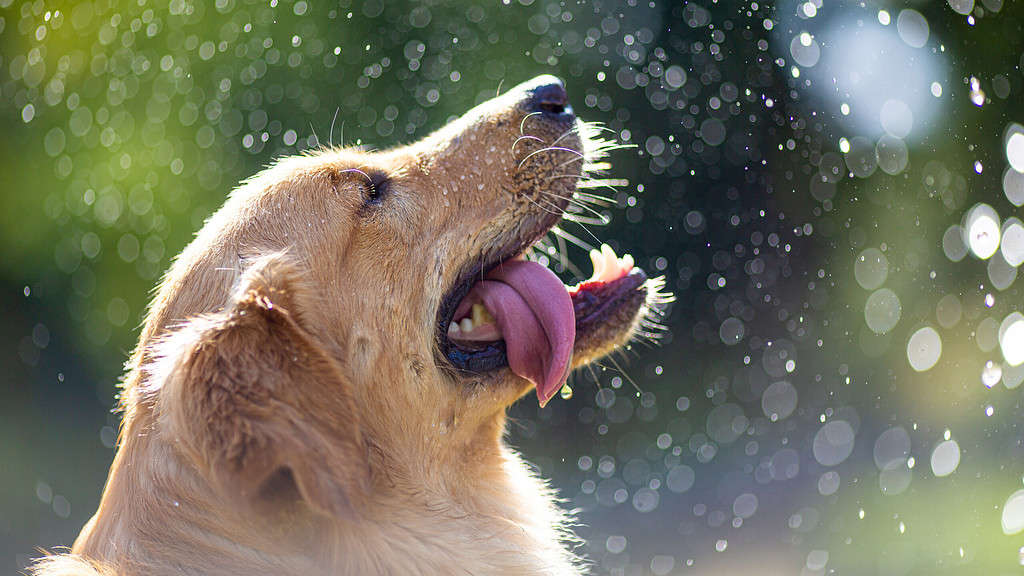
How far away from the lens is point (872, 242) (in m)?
5.91

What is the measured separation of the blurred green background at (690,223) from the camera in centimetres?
525

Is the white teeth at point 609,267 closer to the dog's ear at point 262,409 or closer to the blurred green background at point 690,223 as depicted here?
the dog's ear at point 262,409

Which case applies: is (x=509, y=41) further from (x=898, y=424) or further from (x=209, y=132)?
(x=898, y=424)

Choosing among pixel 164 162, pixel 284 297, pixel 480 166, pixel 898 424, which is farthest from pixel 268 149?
pixel 898 424

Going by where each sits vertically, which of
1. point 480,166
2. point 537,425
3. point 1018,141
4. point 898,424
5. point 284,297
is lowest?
point 537,425

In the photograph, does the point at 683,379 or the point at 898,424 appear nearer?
the point at 898,424

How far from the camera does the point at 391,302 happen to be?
2.68m

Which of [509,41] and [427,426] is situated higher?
[509,41]

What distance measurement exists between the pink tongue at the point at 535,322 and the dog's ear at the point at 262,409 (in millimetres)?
722

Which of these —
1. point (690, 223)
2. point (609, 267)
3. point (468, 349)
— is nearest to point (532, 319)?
point (468, 349)

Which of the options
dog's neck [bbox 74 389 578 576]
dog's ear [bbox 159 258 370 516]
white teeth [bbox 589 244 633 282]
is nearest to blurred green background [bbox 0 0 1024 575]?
white teeth [bbox 589 244 633 282]

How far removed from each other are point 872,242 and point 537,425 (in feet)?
8.83

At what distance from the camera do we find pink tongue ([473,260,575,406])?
278 centimetres

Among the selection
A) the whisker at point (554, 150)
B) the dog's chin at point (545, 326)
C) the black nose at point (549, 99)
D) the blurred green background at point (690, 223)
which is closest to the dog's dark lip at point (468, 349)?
the dog's chin at point (545, 326)
